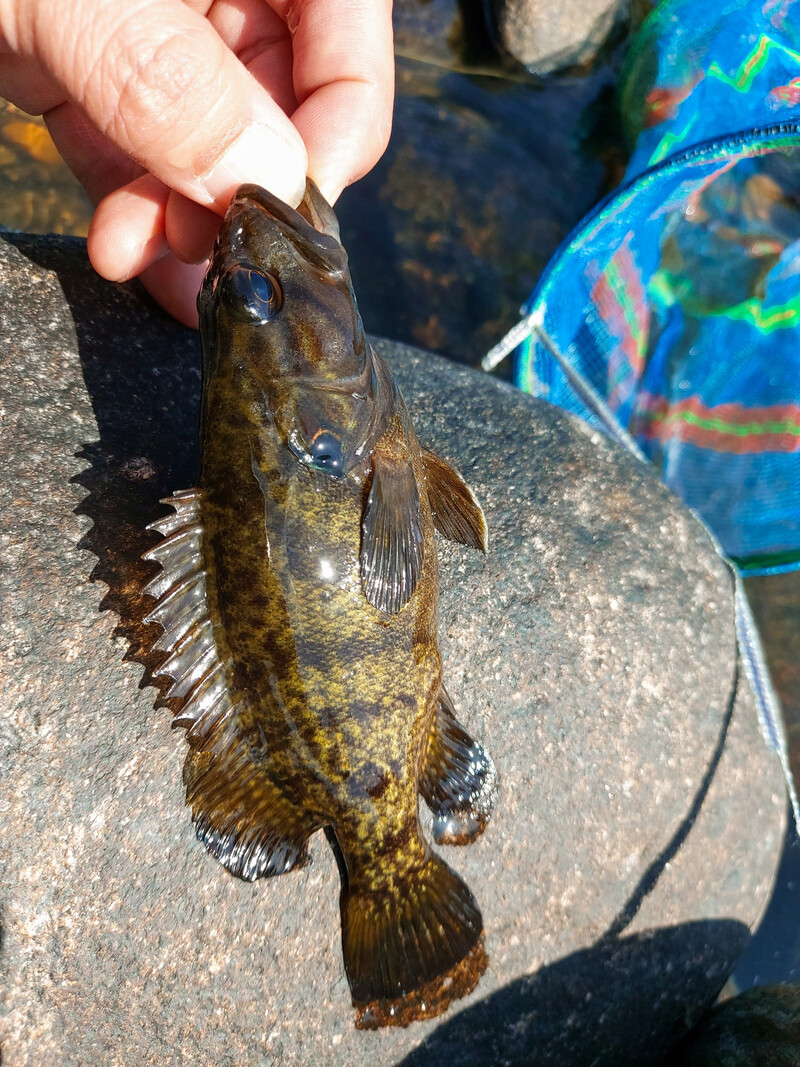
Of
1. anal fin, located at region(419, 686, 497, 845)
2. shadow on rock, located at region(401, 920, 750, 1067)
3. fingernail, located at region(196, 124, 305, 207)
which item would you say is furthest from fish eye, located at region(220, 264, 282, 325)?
shadow on rock, located at region(401, 920, 750, 1067)

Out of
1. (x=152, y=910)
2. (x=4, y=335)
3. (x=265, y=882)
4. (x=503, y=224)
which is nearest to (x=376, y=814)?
(x=265, y=882)

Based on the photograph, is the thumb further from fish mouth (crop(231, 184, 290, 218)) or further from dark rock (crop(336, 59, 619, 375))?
dark rock (crop(336, 59, 619, 375))

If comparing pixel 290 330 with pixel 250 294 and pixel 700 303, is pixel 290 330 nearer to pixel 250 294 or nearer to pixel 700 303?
pixel 250 294

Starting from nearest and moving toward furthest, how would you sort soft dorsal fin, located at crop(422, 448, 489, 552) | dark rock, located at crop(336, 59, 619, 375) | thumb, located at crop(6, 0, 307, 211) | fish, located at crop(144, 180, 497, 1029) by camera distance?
thumb, located at crop(6, 0, 307, 211)
fish, located at crop(144, 180, 497, 1029)
soft dorsal fin, located at crop(422, 448, 489, 552)
dark rock, located at crop(336, 59, 619, 375)

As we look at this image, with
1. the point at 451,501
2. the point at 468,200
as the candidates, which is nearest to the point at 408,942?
the point at 451,501

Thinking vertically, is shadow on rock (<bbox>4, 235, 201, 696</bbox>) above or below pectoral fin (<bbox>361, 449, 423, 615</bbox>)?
below

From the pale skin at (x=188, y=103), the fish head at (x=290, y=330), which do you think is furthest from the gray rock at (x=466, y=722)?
the fish head at (x=290, y=330)

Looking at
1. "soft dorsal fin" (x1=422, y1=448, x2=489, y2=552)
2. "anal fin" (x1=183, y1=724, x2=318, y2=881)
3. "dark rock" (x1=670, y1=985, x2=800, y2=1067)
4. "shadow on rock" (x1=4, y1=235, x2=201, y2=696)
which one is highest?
"soft dorsal fin" (x1=422, y1=448, x2=489, y2=552)

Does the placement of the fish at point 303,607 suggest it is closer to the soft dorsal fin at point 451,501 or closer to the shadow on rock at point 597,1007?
the soft dorsal fin at point 451,501
